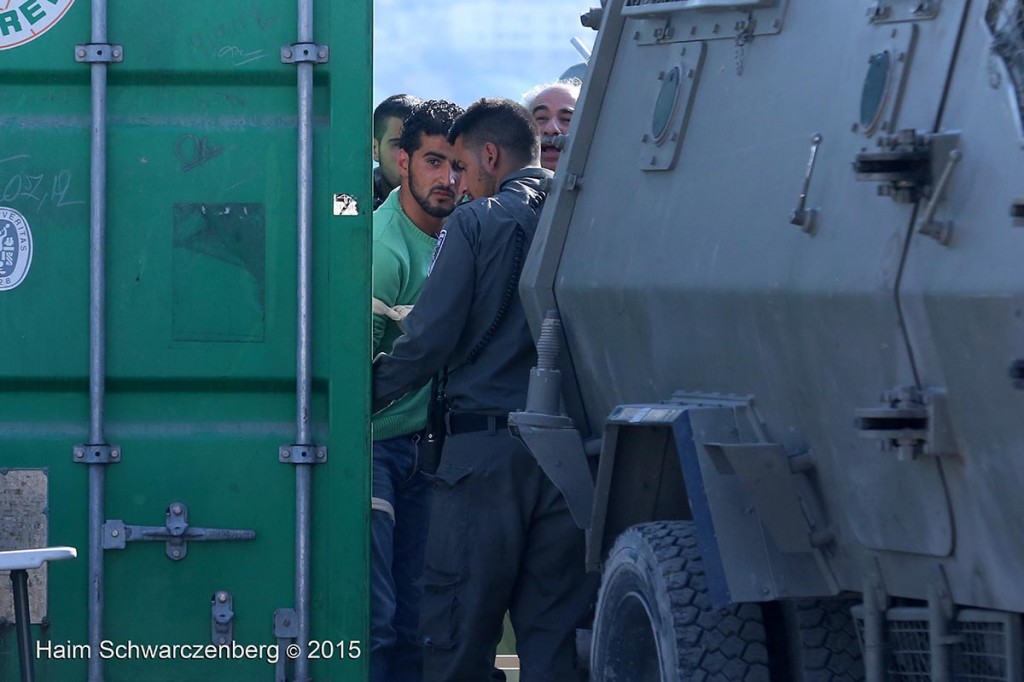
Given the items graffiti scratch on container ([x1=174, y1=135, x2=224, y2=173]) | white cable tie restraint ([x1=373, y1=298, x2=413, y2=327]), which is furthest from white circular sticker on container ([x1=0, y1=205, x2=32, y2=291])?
white cable tie restraint ([x1=373, y1=298, x2=413, y2=327])

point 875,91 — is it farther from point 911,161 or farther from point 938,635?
point 938,635

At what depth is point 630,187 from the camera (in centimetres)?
393

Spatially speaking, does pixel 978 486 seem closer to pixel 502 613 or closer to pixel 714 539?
pixel 714 539

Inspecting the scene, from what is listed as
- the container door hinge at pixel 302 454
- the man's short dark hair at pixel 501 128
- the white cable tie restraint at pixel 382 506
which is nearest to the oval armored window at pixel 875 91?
Result: the container door hinge at pixel 302 454

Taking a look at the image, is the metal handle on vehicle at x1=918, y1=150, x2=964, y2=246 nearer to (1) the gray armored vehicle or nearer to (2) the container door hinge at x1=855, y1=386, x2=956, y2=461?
(1) the gray armored vehicle

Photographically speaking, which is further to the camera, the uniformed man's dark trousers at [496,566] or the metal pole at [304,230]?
the uniformed man's dark trousers at [496,566]

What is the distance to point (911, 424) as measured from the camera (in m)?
2.61

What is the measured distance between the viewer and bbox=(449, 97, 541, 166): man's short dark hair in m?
5.00

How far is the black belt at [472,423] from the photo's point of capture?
15.5 ft

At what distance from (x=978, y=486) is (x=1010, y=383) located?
22 centimetres

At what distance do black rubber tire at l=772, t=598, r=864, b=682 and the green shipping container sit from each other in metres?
1.48

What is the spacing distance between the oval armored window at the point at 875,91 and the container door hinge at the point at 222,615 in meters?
2.26

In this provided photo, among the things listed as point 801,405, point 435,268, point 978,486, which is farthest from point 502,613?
point 978,486

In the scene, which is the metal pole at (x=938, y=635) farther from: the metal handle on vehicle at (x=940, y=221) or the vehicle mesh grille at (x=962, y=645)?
the metal handle on vehicle at (x=940, y=221)
